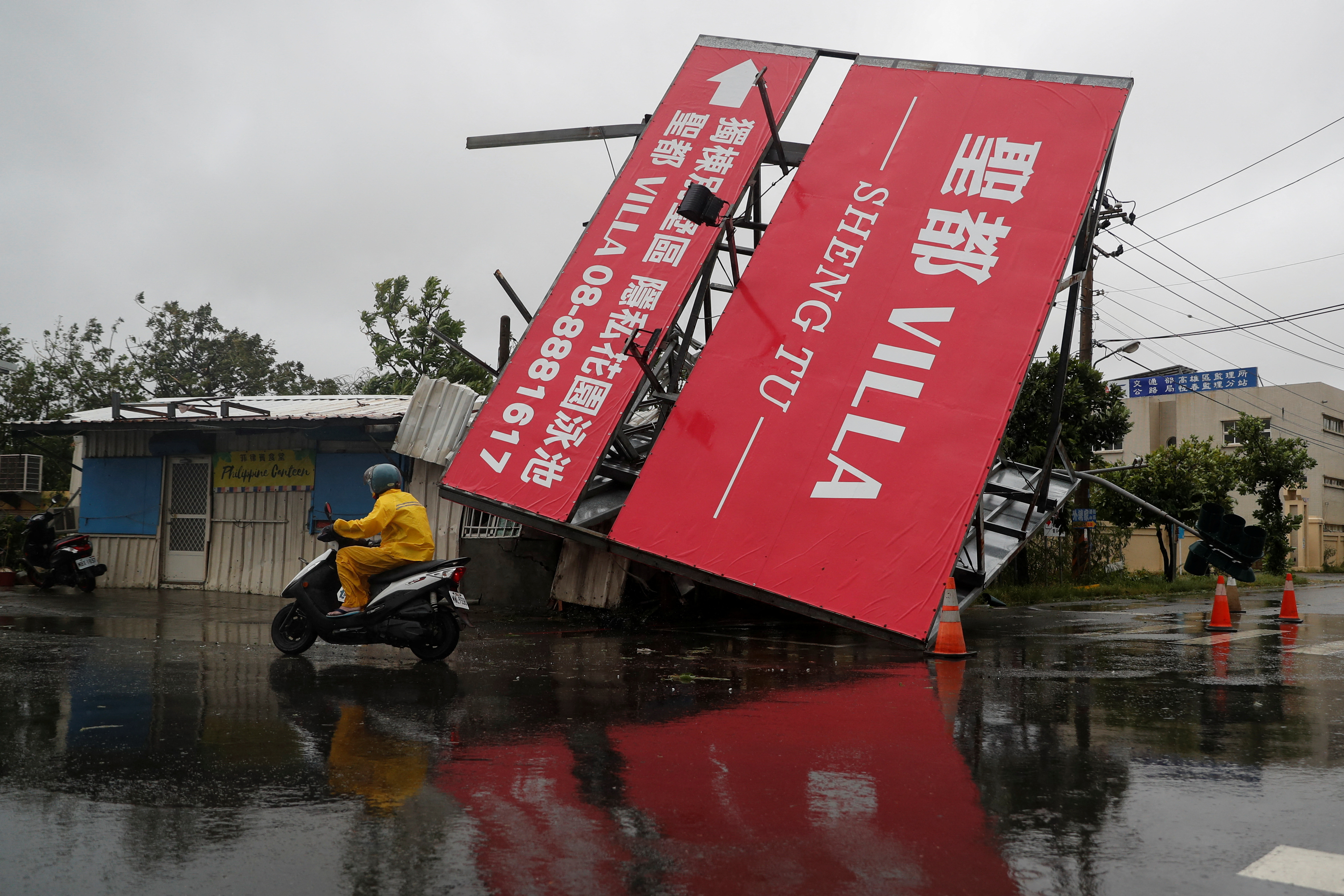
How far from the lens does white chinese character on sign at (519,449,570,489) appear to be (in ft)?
38.2

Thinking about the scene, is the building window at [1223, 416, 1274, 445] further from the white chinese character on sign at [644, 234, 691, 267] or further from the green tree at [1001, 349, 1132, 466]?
the white chinese character on sign at [644, 234, 691, 267]

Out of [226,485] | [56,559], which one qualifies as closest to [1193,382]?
[226,485]

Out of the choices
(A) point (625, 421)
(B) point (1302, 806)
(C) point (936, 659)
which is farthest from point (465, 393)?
(B) point (1302, 806)

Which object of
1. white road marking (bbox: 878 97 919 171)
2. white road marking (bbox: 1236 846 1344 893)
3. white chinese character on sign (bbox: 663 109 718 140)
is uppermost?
A: white chinese character on sign (bbox: 663 109 718 140)

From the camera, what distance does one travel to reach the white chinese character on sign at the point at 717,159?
13.4 metres

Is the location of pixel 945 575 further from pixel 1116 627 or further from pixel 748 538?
pixel 1116 627

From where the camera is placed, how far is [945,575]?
9664 millimetres

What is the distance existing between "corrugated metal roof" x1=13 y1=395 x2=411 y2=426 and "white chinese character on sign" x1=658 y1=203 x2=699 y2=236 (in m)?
4.81

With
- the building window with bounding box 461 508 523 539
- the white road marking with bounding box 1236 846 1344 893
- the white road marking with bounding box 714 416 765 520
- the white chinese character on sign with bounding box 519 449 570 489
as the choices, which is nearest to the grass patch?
the white road marking with bounding box 714 416 765 520

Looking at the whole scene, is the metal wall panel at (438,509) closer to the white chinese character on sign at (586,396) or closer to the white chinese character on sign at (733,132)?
the white chinese character on sign at (586,396)

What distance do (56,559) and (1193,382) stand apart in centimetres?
2965

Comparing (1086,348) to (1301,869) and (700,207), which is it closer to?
(700,207)

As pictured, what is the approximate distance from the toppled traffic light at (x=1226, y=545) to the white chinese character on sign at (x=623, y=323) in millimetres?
8101

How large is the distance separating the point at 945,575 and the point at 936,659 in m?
0.83
